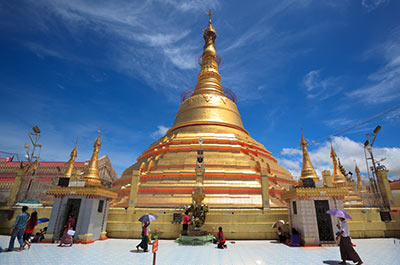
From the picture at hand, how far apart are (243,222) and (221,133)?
40.1 ft

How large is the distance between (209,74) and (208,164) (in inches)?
716

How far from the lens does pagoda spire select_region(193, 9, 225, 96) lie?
32000mm

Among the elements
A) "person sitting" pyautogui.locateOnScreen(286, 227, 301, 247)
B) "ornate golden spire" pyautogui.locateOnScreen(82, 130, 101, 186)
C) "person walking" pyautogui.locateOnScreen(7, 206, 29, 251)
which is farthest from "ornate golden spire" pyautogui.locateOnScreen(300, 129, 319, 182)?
"person walking" pyautogui.locateOnScreen(7, 206, 29, 251)

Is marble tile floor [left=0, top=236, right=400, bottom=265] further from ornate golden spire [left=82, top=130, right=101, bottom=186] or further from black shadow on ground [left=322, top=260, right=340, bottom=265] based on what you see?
ornate golden spire [left=82, top=130, right=101, bottom=186]

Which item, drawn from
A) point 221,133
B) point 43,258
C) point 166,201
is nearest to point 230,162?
point 221,133

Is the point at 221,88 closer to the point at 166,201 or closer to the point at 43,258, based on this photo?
the point at 166,201

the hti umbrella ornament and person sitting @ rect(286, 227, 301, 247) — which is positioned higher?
the hti umbrella ornament

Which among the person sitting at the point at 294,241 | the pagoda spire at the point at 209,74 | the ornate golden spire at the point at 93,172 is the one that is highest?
the pagoda spire at the point at 209,74

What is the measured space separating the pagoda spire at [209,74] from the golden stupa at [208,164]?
242 millimetres

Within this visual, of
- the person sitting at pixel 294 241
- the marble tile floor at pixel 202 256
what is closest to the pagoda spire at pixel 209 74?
the person sitting at pixel 294 241

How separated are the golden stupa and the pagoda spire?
0.79 ft

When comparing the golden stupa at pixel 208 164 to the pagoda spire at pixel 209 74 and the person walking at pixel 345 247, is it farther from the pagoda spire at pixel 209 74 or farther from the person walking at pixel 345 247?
the person walking at pixel 345 247

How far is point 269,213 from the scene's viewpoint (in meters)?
14.6

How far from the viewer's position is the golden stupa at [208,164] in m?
18.0
